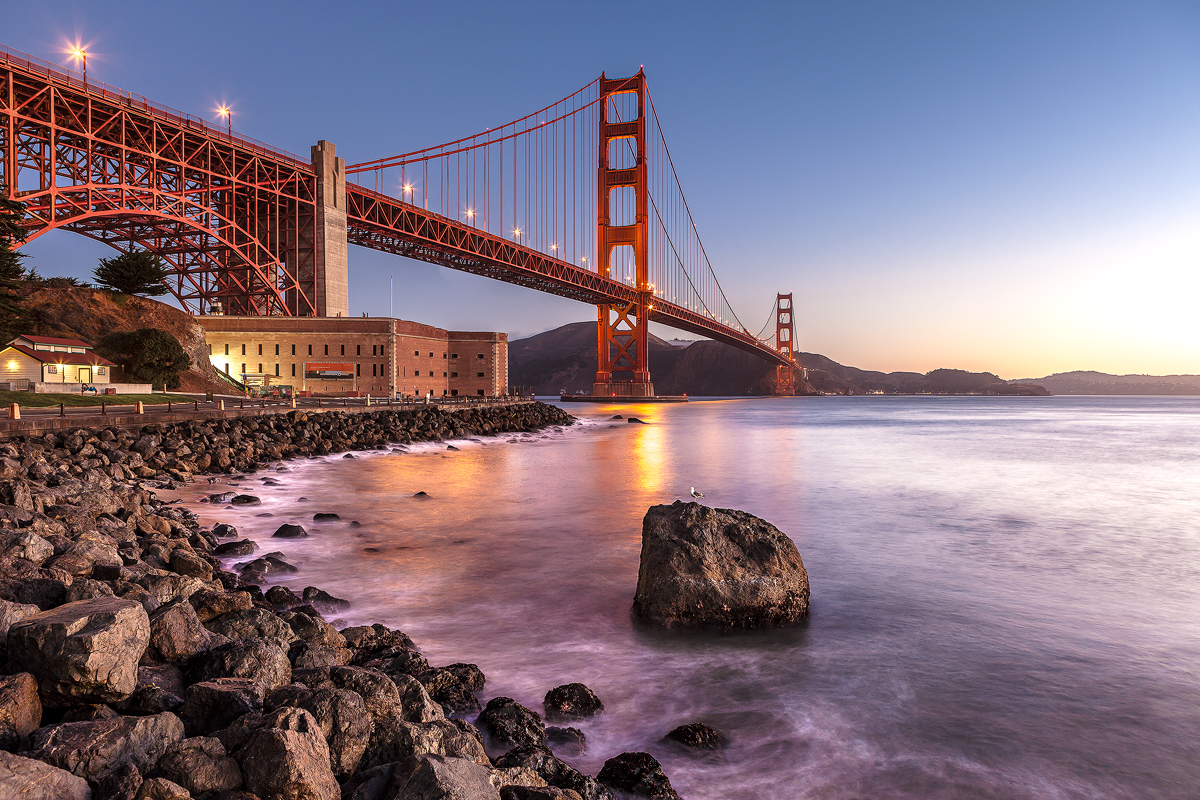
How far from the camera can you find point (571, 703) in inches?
180

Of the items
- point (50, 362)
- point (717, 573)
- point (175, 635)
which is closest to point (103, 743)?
point (175, 635)

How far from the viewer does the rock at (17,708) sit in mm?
2730

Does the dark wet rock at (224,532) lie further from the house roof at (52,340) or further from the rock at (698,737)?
the house roof at (52,340)

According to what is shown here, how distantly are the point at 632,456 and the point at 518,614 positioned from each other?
1887cm

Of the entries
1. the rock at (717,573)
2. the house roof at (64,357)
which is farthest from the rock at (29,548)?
the house roof at (64,357)

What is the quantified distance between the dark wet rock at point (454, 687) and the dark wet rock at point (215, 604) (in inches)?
54.3

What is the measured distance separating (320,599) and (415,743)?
160 inches

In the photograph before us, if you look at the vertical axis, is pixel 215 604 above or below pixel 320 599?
above

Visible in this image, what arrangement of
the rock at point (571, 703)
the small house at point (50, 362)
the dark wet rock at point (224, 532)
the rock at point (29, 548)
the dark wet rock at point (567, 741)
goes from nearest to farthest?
the dark wet rock at point (567, 741), the rock at point (571, 703), the rock at point (29, 548), the dark wet rock at point (224, 532), the small house at point (50, 362)

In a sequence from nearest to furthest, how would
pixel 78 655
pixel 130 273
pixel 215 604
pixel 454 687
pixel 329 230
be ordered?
Answer: pixel 78 655, pixel 454 687, pixel 215 604, pixel 130 273, pixel 329 230

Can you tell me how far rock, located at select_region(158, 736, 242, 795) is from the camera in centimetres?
257

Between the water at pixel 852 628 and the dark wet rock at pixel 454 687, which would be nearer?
the water at pixel 852 628

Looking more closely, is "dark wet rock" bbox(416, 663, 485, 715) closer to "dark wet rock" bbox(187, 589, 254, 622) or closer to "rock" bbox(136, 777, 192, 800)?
"dark wet rock" bbox(187, 589, 254, 622)

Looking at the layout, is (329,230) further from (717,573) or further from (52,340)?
(717,573)
